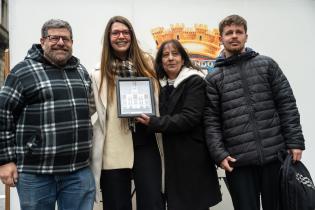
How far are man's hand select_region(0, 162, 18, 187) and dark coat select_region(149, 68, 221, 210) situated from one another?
3.19ft

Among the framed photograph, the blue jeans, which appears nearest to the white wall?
the framed photograph

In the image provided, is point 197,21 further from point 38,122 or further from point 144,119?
point 38,122

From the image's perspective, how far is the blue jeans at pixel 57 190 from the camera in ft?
6.81

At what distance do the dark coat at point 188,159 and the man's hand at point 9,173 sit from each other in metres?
0.97

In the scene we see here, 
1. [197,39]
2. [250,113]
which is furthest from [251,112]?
[197,39]

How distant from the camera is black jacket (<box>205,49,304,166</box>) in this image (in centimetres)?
222

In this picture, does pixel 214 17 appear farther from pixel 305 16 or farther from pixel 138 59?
pixel 138 59

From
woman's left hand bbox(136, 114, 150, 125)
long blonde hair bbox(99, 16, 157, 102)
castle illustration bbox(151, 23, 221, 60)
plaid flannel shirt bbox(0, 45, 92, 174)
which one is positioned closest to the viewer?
plaid flannel shirt bbox(0, 45, 92, 174)

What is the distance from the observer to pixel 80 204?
7.33 feet

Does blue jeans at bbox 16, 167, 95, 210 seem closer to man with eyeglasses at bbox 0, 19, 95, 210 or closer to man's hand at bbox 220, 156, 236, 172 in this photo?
man with eyeglasses at bbox 0, 19, 95, 210

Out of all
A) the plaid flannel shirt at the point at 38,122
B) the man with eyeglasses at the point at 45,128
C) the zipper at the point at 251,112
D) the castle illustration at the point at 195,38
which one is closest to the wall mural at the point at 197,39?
the castle illustration at the point at 195,38

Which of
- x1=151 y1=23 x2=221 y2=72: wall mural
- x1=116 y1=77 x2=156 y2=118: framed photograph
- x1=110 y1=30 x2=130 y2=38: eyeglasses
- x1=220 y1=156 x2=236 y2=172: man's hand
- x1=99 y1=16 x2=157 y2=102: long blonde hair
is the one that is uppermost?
x1=151 y1=23 x2=221 y2=72: wall mural

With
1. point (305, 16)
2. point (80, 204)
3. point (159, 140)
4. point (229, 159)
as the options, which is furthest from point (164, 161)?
point (305, 16)

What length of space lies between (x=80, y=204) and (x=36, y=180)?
0.34 metres
